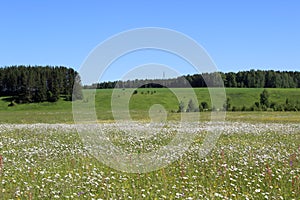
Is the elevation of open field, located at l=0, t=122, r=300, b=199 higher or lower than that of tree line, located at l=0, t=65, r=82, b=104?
lower

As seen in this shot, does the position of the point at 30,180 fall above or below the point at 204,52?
below

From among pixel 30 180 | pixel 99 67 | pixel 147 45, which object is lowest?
pixel 30 180

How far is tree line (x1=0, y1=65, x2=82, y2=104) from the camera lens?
103938 millimetres

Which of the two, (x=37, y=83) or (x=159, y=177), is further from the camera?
(x=37, y=83)

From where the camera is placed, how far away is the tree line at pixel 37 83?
103938 mm

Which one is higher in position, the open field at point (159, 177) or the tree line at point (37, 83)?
the tree line at point (37, 83)

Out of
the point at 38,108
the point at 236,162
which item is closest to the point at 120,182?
the point at 236,162

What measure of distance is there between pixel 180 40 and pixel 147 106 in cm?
6369

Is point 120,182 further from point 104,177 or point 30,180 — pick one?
point 30,180

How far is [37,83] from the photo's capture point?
10812 centimetres

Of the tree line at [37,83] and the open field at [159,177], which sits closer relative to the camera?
the open field at [159,177]

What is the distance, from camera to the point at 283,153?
35.2 feet

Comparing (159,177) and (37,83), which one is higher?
(37,83)

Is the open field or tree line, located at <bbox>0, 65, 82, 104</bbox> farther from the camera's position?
tree line, located at <bbox>0, 65, 82, 104</bbox>
